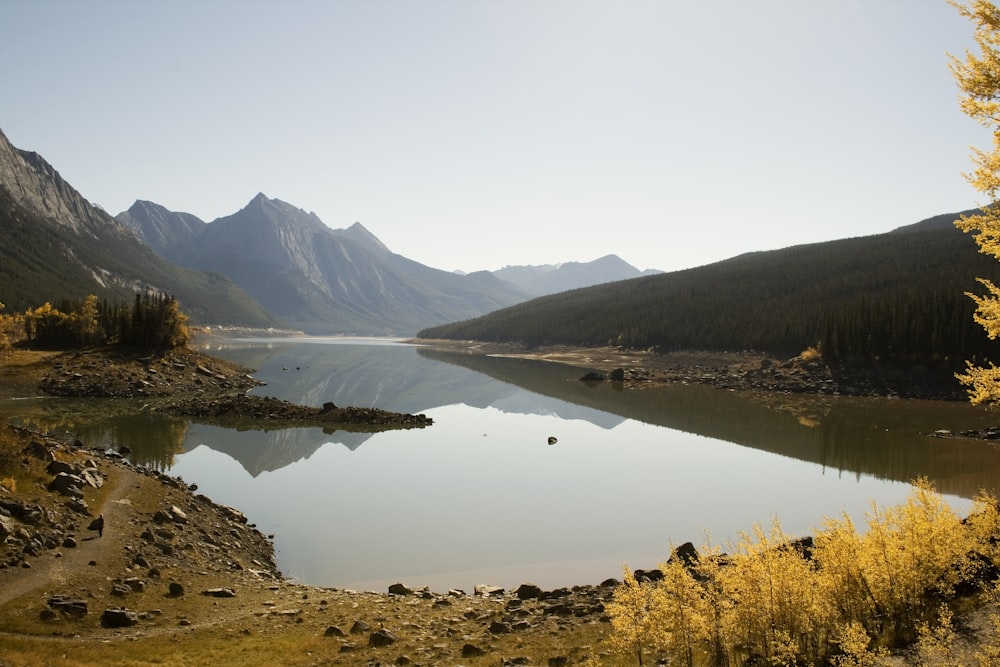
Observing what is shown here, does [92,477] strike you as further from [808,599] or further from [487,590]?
[808,599]

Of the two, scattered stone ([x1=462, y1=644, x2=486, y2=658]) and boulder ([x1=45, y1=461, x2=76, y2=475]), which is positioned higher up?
boulder ([x1=45, y1=461, x2=76, y2=475])

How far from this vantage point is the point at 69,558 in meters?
18.4

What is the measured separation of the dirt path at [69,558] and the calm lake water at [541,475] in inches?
240

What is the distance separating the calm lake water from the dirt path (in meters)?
6.09

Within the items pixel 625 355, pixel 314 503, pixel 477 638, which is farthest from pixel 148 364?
pixel 625 355

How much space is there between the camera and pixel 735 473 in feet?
131

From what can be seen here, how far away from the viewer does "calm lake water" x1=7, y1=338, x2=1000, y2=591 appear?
81.6ft

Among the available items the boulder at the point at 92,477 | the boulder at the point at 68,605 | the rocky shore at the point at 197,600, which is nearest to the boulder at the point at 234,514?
the rocky shore at the point at 197,600

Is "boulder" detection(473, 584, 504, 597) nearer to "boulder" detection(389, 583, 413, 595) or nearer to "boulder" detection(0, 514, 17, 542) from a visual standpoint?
"boulder" detection(389, 583, 413, 595)

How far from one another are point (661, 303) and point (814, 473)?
499 ft

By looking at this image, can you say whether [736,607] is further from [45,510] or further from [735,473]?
[735,473]

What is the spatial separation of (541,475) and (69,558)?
26487 mm

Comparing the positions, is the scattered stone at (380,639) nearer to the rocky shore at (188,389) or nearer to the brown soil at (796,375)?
the rocky shore at (188,389)

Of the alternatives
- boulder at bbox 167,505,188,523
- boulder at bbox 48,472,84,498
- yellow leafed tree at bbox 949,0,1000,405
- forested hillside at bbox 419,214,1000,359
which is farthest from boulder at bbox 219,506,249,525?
forested hillside at bbox 419,214,1000,359
